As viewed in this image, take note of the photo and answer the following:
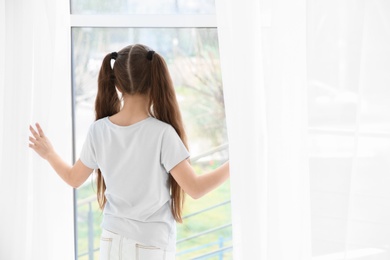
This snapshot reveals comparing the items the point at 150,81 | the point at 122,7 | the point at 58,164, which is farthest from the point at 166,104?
the point at 122,7

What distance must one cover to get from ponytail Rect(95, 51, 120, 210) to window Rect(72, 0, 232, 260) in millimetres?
332

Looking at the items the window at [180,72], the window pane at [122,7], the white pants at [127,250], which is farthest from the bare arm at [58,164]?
the window pane at [122,7]

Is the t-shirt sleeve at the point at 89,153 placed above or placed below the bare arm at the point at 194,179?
above

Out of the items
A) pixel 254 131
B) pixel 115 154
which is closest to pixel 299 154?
pixel 254 131

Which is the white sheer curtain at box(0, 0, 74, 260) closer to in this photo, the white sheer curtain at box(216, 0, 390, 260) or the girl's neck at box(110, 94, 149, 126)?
the girl's neck at box(110, 94, 149, 126)

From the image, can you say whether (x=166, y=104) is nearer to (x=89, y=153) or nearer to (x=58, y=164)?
(x=89, y=153)

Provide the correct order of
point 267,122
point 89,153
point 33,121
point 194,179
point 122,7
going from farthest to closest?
point 122,7, point 33,121, point 89,153, point 194,179, point 267,122

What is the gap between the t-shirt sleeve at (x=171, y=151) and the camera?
1.58 meters

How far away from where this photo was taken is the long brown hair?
1606 millimetres

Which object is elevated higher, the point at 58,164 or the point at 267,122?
the point at 267,122

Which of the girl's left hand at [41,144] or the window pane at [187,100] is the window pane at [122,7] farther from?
the girl's left hand at [41,144]

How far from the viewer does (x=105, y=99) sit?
5.78 ft

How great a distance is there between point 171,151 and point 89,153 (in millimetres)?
300

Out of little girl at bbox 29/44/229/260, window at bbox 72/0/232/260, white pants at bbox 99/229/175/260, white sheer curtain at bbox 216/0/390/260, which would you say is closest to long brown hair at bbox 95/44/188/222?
little girl at bbox 29/44/229/260
